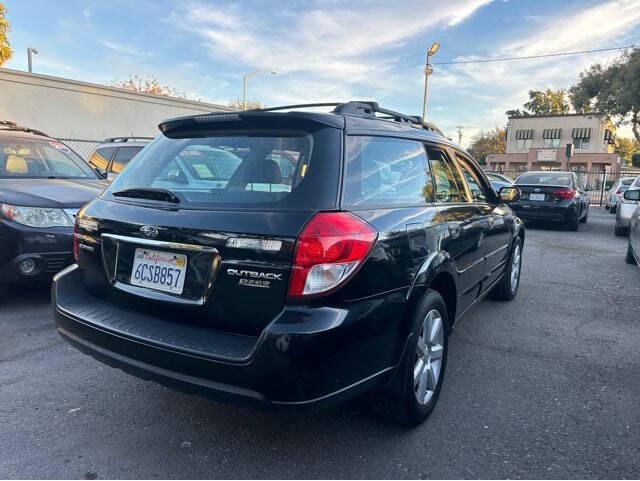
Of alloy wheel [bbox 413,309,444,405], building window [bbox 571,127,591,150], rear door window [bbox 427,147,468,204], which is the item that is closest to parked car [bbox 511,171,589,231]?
rear door window [bbox 427,147,468,204]

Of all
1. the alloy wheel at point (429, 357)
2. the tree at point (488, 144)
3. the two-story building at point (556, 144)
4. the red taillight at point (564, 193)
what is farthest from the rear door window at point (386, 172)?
the tree at point (488, 144)

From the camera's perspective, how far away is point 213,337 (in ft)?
7.03

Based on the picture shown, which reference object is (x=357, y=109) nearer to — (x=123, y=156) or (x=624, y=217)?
(x=123, y=156)

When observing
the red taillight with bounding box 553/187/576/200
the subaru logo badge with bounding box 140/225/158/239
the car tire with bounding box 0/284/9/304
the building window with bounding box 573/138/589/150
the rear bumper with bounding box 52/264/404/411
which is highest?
the building window with bounding box 573/138/589/150

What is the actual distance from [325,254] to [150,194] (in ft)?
3.55

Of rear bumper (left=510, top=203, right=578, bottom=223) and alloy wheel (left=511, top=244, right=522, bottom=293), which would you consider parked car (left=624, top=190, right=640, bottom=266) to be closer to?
alloy wheel (left=511, top=244, right=522, bottom=293)

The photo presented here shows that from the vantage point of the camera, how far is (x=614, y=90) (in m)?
24.7

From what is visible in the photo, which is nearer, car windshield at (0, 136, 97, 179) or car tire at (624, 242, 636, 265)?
car windshield at (0, 136, 97, 179)

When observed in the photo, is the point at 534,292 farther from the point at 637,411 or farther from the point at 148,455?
the point at 148,455

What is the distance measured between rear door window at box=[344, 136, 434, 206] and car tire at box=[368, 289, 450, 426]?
1.94 ft

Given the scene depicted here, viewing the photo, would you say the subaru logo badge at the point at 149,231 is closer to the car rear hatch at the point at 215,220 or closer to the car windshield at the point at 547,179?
the car rear hatch at the point at 215,220

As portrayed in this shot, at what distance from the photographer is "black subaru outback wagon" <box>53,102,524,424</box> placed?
2018 millimetres

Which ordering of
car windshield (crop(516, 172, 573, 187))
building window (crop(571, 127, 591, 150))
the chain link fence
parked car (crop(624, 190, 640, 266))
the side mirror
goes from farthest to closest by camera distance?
1. building window (crop(571, 127, 591, 150))
2. the chain link fence
3. car windshield (crop(516, 172, 573, 187))
4. parked car (crop(624, 190, 640, 266))
5. the side mirror

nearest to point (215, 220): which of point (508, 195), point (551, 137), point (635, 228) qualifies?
point (508, 195)
